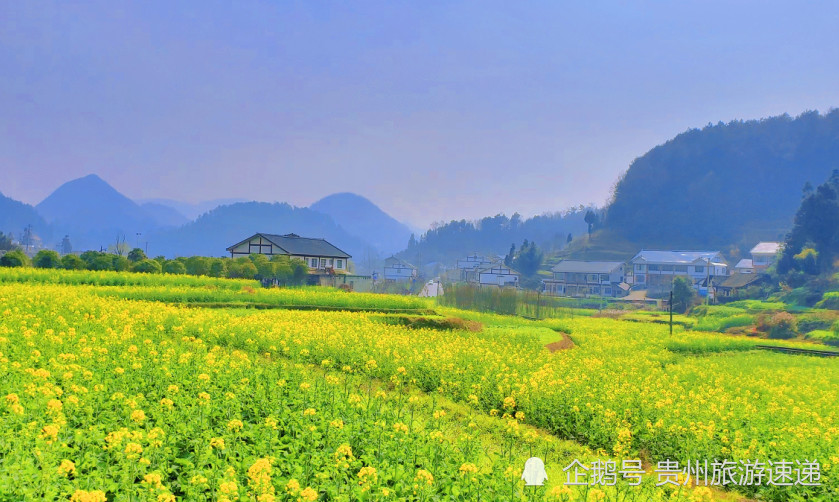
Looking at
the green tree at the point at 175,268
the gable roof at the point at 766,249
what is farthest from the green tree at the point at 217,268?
the gable roof at the point at 766,249

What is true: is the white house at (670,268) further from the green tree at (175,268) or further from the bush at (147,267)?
the bush at (147,267)

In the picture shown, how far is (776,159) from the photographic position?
132500 mm

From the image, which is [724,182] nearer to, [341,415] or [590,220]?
[590,220]

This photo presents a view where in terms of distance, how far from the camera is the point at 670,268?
91500mm

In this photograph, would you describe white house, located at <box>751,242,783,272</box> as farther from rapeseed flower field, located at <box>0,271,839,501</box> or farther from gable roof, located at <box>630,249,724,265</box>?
rapeseed flower field, located at <box>0,271,839,501</box>

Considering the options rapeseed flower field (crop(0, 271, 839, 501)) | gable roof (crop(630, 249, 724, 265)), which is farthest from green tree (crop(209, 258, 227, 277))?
gable roof (crop(630, 249, 724, 265))

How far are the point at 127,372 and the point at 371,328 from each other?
10189 mm

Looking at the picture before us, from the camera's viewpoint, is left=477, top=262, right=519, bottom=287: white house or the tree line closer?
the tree line

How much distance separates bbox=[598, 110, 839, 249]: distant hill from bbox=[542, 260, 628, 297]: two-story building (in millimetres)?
26535

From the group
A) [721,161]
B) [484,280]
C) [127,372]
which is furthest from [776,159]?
[127,372]

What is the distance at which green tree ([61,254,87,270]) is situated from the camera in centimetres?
3269

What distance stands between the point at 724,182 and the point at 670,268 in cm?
5198

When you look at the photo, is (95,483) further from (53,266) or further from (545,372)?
(53,266)

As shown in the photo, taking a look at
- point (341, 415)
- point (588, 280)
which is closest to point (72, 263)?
point (341, 415)
